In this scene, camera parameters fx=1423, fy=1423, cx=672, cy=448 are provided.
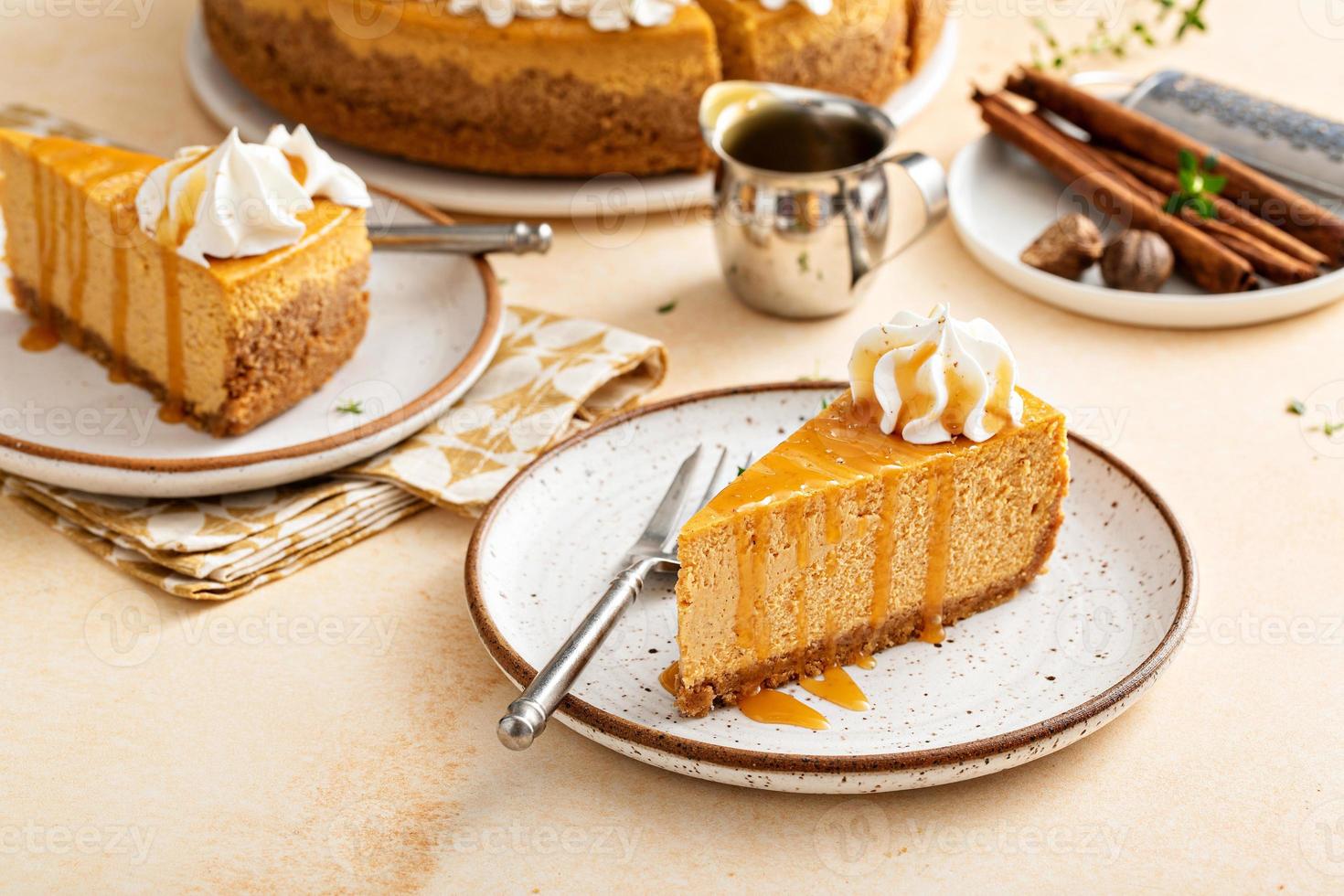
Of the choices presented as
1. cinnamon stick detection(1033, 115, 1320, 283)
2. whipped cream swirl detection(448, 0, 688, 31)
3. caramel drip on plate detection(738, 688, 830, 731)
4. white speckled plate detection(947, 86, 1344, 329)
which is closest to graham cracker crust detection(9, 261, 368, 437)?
whipped cream swirl detection(448, 0, 688, 31)

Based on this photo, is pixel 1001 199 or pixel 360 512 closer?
pixel 360 512

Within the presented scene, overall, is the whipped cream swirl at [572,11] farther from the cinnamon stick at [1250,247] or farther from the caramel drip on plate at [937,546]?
the caramel drip on plate at [937,546]

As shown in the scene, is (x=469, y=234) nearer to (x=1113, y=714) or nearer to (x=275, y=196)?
(x=275, y=196)

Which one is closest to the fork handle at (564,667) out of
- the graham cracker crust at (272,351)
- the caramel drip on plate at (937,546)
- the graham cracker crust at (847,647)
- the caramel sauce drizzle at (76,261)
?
the graham cracker crust at (847,647)

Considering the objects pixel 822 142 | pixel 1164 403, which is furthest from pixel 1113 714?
pixel 822 142

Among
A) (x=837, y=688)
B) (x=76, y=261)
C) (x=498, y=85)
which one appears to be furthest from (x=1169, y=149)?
(x=76, y=261)

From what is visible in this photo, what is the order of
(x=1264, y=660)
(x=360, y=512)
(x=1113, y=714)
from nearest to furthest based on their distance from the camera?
(x=1113, y=714)
(x=1264, y=660)
(x=360, y=512)

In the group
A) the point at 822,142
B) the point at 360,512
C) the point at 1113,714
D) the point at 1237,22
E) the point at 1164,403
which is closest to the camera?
the point at 1113,714
